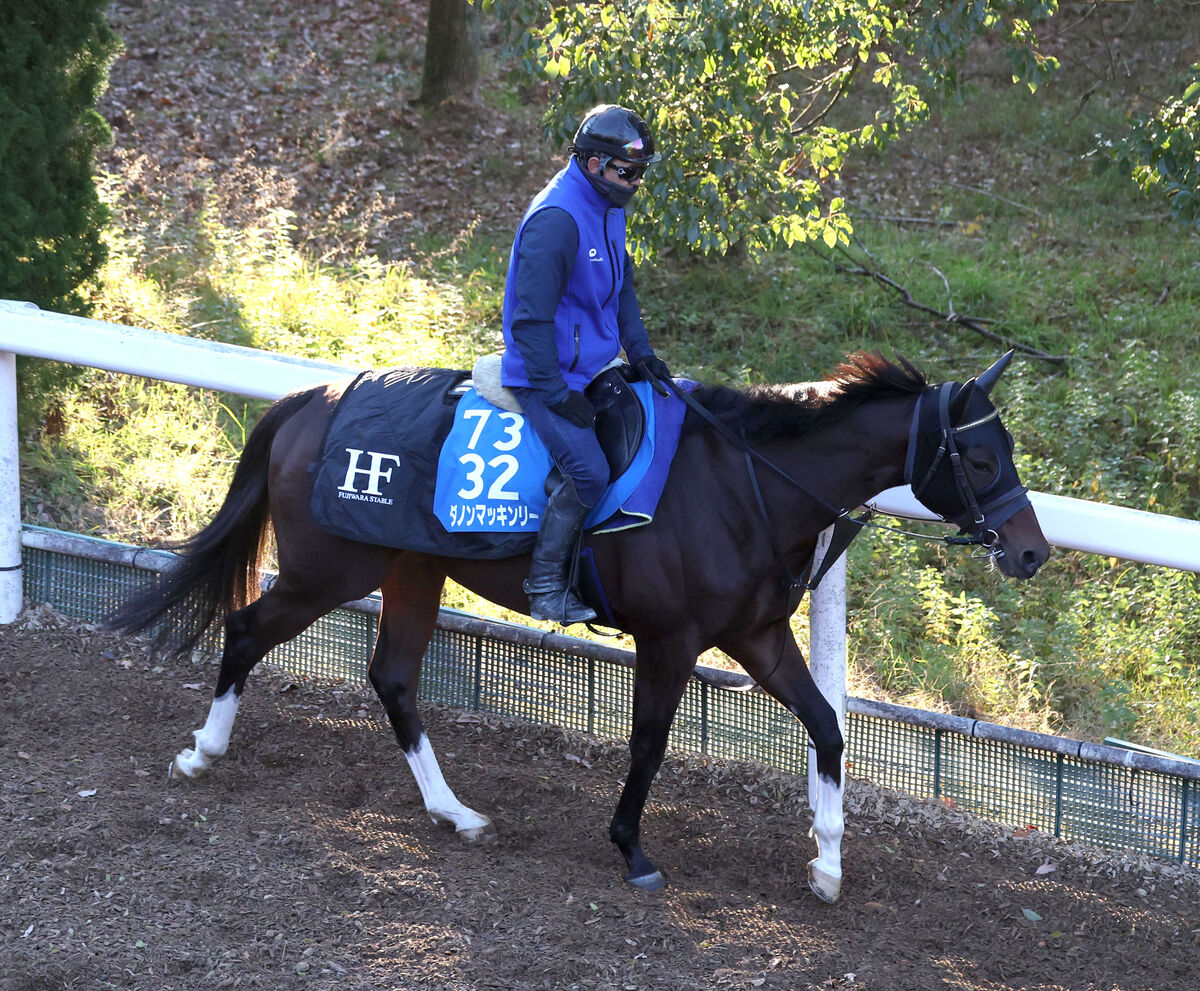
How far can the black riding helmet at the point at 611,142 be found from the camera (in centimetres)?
410

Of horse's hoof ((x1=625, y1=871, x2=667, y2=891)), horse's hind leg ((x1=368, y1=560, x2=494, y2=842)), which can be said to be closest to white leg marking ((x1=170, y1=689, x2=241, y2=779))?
horse's hind leg ((x1=368, y1=560, x2=494, y2=842))

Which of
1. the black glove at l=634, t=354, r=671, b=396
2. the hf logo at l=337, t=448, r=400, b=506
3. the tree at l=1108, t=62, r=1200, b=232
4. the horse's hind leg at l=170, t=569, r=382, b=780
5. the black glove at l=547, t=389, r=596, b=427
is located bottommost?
the horse's hind leg at l=170, t=569, r=382, b=780

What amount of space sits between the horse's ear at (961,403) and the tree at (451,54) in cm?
1213

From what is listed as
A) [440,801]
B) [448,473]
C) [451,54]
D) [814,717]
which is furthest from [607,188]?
[451,54]

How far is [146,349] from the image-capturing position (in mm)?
5281

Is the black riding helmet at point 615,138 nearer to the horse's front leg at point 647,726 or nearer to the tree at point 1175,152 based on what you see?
the horse's front leg at point 647,726

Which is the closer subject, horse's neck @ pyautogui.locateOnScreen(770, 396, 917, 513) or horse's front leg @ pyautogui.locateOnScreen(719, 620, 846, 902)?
horse's neck @ pyautogui.locateOnScreen(770, 396, 917, 513)

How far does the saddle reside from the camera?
420 centimetres

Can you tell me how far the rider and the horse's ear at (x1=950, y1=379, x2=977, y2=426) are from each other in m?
1.14

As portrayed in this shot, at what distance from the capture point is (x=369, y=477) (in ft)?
14.4

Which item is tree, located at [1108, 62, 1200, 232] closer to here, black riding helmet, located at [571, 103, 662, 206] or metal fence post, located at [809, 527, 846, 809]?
metal fence post, located at [809, 527, 846, 809]

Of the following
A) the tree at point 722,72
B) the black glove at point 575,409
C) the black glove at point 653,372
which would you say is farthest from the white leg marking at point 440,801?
the tree at point 722,72

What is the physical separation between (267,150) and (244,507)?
33.1 ft

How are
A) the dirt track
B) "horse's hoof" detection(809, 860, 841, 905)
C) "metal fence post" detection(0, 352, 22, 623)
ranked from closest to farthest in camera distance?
the dirt track < "horse's hoof" detection(809, 860, 841, 905) < "metal fence post" detection(0, 352, 22, 623)
